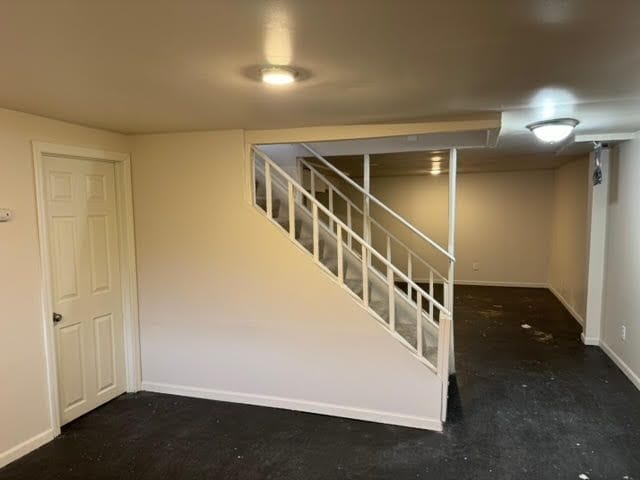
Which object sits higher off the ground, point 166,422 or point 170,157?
point 170,157

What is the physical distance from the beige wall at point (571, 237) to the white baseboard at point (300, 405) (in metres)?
3.30

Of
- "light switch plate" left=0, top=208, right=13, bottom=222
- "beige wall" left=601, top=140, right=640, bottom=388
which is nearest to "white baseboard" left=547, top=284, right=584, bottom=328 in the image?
"beige wall" left=601, top=140, right=640, bottom=388

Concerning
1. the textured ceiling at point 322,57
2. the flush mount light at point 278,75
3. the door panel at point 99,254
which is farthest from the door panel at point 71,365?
the flush mount light at point 278,75

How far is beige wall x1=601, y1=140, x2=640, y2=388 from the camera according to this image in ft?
12.3

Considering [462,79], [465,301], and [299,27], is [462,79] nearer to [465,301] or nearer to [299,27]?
[299,27]

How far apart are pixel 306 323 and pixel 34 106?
89.6 inches

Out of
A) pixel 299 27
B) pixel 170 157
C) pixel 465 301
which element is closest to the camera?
pixel 299 27

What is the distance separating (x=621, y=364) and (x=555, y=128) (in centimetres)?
250

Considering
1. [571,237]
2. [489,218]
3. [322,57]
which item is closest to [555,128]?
[322,57]

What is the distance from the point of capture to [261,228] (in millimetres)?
3330

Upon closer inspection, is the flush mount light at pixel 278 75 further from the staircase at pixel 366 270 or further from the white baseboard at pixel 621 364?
the white baseboard at pixel 621 364

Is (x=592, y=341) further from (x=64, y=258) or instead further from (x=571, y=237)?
(x=64, y=258)

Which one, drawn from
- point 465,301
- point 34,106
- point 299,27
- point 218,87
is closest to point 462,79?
point 299,27

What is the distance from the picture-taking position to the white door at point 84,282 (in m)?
3.03
